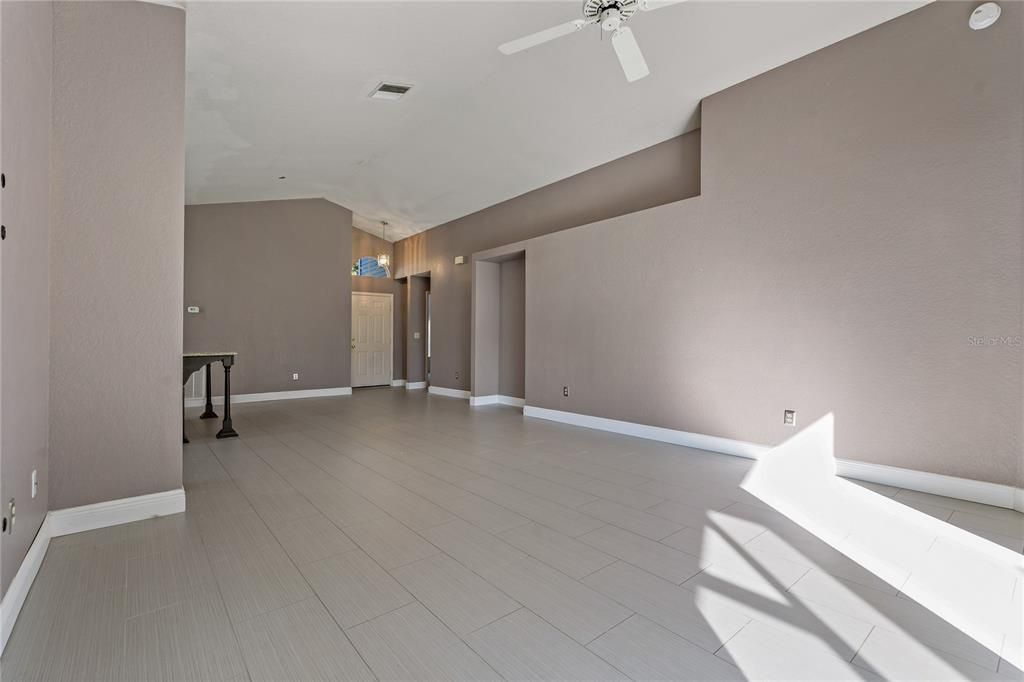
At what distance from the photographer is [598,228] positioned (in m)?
5.44

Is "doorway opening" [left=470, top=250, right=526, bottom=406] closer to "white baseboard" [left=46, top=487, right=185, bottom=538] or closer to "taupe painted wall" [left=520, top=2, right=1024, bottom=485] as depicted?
"taupe painted wall" [left=520, top=2, right=1024, bottom=485]

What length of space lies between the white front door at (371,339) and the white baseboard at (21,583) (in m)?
7.37

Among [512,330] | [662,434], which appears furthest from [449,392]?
[662,434]

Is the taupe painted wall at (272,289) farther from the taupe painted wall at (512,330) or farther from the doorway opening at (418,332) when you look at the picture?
the taupe painted wall at (512,330)

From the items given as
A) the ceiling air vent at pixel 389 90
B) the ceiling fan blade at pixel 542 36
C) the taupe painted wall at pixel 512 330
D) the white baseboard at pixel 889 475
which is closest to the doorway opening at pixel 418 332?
the taupe painted wall at pixel 512 330

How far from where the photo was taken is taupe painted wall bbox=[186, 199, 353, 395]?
7.32 metres

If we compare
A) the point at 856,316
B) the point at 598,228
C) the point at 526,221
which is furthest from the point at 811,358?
the point at 526,221

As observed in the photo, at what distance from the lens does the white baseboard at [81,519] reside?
1807 millimetres

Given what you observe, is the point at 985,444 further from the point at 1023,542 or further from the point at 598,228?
the point at 598,228

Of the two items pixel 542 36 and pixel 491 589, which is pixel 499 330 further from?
pixel 491 589

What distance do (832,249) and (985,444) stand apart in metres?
1.57

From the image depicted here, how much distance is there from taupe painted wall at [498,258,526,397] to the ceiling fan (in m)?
4.28

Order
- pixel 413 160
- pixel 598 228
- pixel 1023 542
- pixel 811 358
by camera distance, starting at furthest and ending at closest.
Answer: pixel 413 160, pixel 598 228, pixel 811 358, pixel 1023 542

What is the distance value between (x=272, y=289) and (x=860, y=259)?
25.9ft
